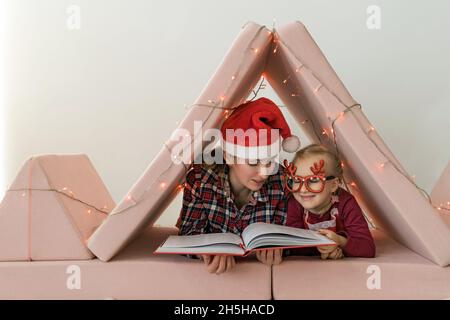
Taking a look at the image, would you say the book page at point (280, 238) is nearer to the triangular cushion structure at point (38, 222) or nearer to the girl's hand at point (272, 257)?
the girl's hand at point (272, 257)

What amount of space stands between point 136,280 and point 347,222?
47cm

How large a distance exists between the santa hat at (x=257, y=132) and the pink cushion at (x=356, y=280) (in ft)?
0.83

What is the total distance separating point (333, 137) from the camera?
42.1 inches

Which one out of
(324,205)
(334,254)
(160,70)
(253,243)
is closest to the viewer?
(253,243)

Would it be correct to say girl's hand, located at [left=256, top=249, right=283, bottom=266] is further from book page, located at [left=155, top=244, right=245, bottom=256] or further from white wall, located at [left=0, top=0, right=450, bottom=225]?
white wall, located at [left=0, top=0, right=450, bottom=225]

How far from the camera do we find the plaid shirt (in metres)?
1.17

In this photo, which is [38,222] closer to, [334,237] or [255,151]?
[255,151]

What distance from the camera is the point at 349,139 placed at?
0.99 m

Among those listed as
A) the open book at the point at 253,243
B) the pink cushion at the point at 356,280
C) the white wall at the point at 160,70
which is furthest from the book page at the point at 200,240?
the white wall at the point at 160,70

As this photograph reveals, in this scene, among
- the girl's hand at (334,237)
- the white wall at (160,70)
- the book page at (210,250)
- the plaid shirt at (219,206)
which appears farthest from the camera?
the white wall at (160,70)

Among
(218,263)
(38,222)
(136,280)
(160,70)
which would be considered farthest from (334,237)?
(160,70)

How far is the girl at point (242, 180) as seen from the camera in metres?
1.11

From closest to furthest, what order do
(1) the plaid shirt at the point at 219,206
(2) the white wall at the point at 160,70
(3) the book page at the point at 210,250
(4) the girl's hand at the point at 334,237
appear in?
(3) the book page at the point at 210,250, (4) the girl's hand at the point at 334,237, (1) the plaid shirt at the point at 219,206, (2) the white wall at the point at 160,70

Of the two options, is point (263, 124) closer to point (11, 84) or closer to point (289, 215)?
point (289, 215)
